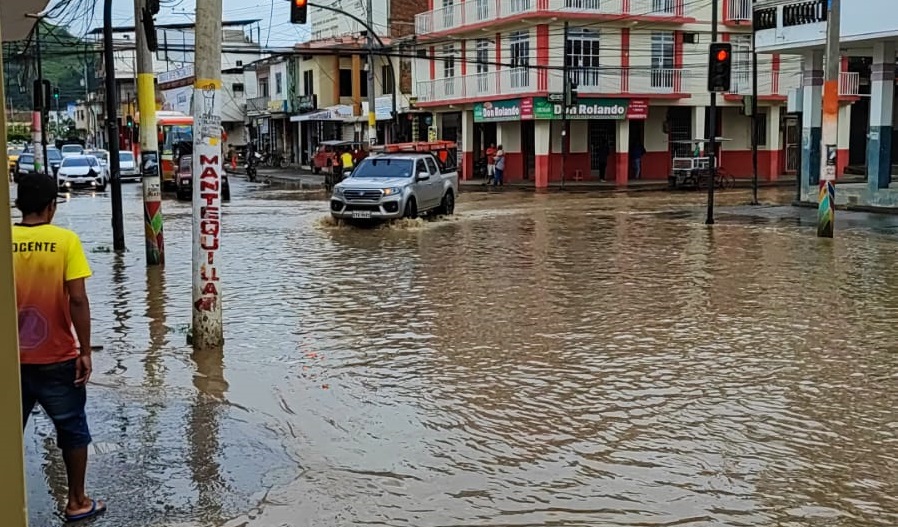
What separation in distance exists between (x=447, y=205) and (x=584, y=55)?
18226 millimetres

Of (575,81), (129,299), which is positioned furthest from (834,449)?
(575,81)

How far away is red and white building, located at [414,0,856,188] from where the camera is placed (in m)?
40.7

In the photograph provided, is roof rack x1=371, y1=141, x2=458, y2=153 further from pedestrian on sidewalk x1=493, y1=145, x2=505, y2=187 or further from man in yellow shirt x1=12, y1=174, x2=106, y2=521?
man in yellow shirt x1=12, y1=174, x2=106, y2=521

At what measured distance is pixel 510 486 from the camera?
572 cm

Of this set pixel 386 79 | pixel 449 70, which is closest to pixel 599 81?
pixel 449 70

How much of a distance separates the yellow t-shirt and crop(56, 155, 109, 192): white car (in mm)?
36610

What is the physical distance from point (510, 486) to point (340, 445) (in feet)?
4.43

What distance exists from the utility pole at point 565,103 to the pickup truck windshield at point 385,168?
1573 centimetres

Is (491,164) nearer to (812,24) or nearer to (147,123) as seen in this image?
(812,24)

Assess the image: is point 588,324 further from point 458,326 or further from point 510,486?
point 510,486

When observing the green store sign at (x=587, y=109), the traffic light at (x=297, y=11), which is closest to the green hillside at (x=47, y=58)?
the traffic light at (x=297, y=11)

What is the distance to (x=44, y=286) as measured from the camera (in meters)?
4.85

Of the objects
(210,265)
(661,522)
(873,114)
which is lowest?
(661,522)

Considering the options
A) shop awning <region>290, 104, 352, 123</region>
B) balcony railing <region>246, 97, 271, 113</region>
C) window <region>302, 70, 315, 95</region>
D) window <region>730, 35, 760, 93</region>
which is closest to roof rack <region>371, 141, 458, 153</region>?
window <region>730, 35, 760, 93</region>
